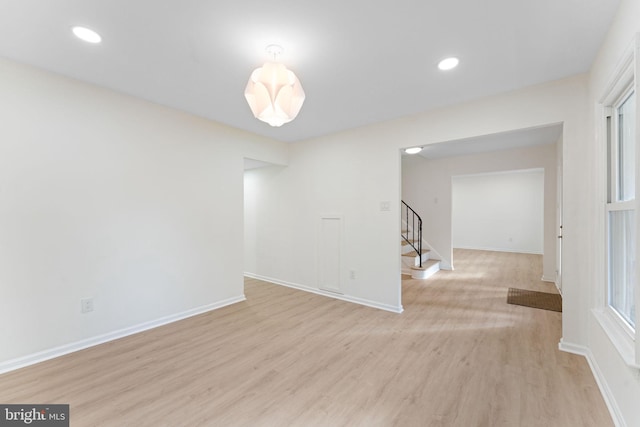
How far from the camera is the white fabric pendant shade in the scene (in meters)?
1.95

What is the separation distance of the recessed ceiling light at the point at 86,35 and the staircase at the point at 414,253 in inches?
192

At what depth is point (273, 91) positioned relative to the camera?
1.95m

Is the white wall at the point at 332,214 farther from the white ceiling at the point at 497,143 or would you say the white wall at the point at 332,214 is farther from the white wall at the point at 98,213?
the white wall at the point at 98,213

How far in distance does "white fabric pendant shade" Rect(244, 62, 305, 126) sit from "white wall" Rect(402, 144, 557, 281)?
5213 millimetres

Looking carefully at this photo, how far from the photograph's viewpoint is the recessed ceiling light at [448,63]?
2244 mm

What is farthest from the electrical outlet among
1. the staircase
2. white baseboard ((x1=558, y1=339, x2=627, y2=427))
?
the staircase

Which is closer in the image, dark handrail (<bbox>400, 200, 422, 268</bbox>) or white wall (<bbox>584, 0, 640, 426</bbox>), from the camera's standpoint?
white wall (<bbox>584, 0, 640, 426</bbox>)

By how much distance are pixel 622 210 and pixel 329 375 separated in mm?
2394

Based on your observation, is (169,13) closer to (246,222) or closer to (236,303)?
(236,303)

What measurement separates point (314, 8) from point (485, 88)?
2.00 meters

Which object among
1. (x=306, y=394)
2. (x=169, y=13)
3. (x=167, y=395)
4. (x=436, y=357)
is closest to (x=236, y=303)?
(x=167, y=395)

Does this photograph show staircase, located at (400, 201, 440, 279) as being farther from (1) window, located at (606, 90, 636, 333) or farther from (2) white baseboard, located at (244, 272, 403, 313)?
(1) window, located at (606, 90, 636, 333)

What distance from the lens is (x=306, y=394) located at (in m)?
1.94

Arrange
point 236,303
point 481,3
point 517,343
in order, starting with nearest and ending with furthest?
1. point 481,3
2. point 517,343
3. point 236,303
